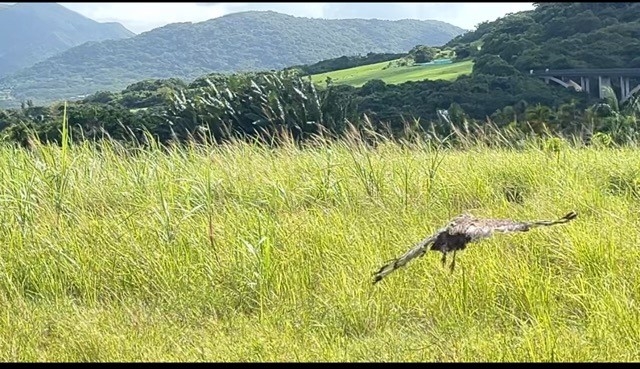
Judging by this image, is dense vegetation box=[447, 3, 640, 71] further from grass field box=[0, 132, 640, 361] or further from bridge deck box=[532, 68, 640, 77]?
grass field box=[0, 132, 640, 361]

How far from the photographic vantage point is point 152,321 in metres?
2.74

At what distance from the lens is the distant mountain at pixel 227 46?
1458 inches

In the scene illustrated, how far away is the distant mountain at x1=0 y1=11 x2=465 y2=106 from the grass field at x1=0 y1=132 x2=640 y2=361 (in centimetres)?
2937

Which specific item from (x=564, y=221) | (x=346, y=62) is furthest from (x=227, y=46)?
(x=564, y=221)

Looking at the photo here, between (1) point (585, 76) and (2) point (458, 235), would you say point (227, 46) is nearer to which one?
(1) point (585, 76)

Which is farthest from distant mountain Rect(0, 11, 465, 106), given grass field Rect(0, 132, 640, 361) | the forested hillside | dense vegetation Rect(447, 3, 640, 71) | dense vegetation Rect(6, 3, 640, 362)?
grass field Rect(0, 132, 640, 361)

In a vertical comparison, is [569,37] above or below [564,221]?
above

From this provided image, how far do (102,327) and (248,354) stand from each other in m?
0.69

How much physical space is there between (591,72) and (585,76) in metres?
0.58

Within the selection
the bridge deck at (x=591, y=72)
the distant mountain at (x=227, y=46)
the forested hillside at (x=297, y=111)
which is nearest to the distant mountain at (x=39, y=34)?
the distant mountain at (x=227, y=46)

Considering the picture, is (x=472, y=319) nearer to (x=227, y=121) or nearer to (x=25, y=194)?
(x=25, y=194)

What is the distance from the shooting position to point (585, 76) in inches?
1030

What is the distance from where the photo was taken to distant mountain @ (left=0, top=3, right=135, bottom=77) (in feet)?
156
